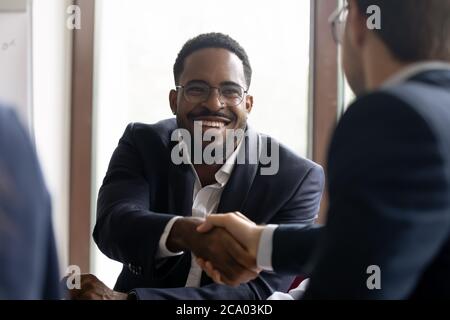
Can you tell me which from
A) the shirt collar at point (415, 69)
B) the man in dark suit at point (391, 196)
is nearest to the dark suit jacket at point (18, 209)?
the man in dark suit at point (391, 196)

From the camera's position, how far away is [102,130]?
1.94 metres

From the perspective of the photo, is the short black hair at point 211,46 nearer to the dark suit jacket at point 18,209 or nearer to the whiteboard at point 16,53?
the whiteboard at point 16,53

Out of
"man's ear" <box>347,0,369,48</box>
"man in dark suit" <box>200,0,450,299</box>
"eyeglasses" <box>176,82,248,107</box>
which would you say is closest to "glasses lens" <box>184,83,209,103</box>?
"eyeglasses" <box>176,82,248,107</box>

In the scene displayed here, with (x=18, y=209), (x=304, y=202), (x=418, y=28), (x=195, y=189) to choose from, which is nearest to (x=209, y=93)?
(x=195, y=189)

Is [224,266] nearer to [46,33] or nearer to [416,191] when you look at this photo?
[416,191]

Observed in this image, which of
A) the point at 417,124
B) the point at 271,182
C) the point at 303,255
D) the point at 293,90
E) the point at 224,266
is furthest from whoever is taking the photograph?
the point at 293,90

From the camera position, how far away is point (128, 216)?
1145 millimetres

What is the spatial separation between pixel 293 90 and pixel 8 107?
1426 mm

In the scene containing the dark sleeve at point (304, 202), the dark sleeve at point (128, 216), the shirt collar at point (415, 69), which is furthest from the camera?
the dark sleeve at point (304, 202)

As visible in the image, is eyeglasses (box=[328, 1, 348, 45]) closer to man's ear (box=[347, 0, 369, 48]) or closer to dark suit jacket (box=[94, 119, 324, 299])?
man's ear (box=[347, 0, 369, 48])

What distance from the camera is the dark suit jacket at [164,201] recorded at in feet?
3.65

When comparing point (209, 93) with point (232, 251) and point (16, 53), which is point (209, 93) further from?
point (16, 53)

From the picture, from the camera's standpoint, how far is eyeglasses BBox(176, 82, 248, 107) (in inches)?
52.6
